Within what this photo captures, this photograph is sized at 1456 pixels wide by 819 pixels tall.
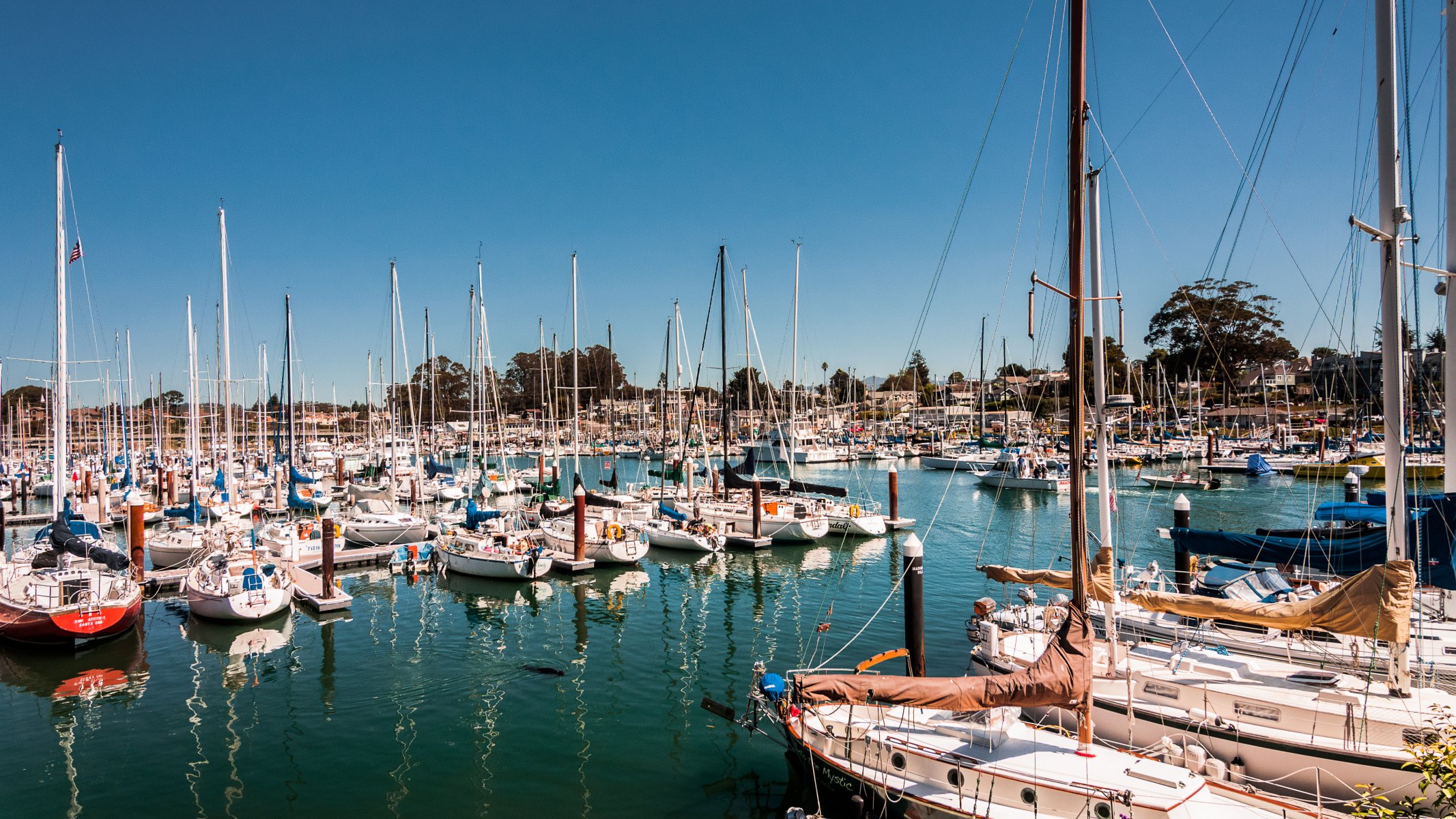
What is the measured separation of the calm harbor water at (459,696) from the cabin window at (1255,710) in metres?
7.23

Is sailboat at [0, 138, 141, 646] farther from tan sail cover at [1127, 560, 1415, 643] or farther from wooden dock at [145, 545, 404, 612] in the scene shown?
tan sail cover at [1127, 560, 1415, 643]

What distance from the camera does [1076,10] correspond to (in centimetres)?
1055

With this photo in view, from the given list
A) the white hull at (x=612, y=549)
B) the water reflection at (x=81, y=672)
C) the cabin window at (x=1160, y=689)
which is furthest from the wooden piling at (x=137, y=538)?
the cabin window at (x=1160, y=689)

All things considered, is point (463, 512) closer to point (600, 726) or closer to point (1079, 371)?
point (600, 726)

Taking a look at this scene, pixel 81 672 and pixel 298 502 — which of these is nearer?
pixel 81 672

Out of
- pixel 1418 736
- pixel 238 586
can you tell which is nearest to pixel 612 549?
pixel 238 586

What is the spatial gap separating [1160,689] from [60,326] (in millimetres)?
34289

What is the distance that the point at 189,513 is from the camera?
42.9 meters

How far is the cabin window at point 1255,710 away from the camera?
12.2m

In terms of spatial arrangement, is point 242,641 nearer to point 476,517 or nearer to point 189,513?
point 476,517

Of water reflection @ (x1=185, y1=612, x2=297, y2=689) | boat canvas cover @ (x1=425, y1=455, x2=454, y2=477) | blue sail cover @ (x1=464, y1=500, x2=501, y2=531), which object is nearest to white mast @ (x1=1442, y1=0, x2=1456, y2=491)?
water reflection @ (x1=185, y1=612, x2=297, y2=689)

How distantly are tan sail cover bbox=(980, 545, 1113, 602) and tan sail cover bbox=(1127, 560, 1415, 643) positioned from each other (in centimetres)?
206

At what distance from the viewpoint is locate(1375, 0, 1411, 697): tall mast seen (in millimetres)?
11977

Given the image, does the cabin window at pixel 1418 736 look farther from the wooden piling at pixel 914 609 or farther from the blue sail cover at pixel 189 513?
the blue sail cover at pixel 189 513
